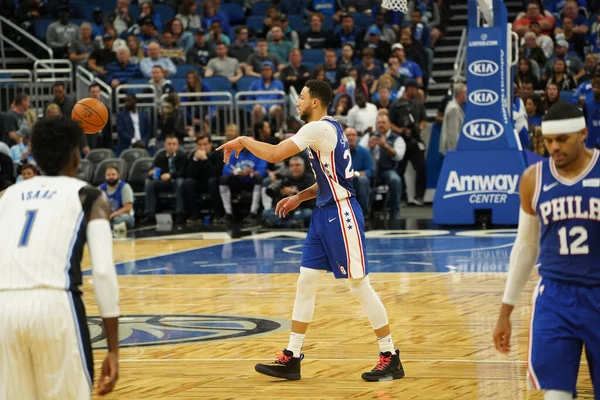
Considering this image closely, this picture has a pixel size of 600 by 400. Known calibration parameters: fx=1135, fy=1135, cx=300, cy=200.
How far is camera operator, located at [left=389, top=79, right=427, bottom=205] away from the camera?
18.7m

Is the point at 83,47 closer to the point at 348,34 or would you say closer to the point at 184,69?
the point at 184,69

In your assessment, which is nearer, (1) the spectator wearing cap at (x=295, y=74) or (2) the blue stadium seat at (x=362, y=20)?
(1) the spectator wearing cap at (x=295, y=74)

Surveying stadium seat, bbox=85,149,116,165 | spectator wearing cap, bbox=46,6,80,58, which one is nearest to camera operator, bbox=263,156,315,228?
A: stadium seat, bbox=85,149,116,165

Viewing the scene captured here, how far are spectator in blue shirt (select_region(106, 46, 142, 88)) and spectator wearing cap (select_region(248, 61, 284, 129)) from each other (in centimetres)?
248

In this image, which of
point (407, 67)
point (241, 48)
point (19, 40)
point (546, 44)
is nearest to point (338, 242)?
point (407, 67)

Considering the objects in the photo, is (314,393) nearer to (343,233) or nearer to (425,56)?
(343,233)

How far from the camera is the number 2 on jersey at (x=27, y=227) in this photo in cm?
427

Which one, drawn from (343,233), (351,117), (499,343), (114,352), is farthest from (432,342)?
(351,117)

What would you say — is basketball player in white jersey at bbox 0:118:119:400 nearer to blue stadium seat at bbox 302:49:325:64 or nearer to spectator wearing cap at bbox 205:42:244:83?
spectator wearing cap at bbox 205:42:244:83

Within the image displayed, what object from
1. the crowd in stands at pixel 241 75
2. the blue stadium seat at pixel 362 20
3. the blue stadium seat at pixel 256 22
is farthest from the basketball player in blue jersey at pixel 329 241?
the blue stadium seat at pixel 256 22

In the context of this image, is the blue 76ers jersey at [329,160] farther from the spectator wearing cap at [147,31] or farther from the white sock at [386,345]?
the spectator wearing cap at [147,31]

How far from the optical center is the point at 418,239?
50.8 feet

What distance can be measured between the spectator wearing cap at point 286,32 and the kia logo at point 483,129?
19.8 ft

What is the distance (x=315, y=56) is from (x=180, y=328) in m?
12.9
